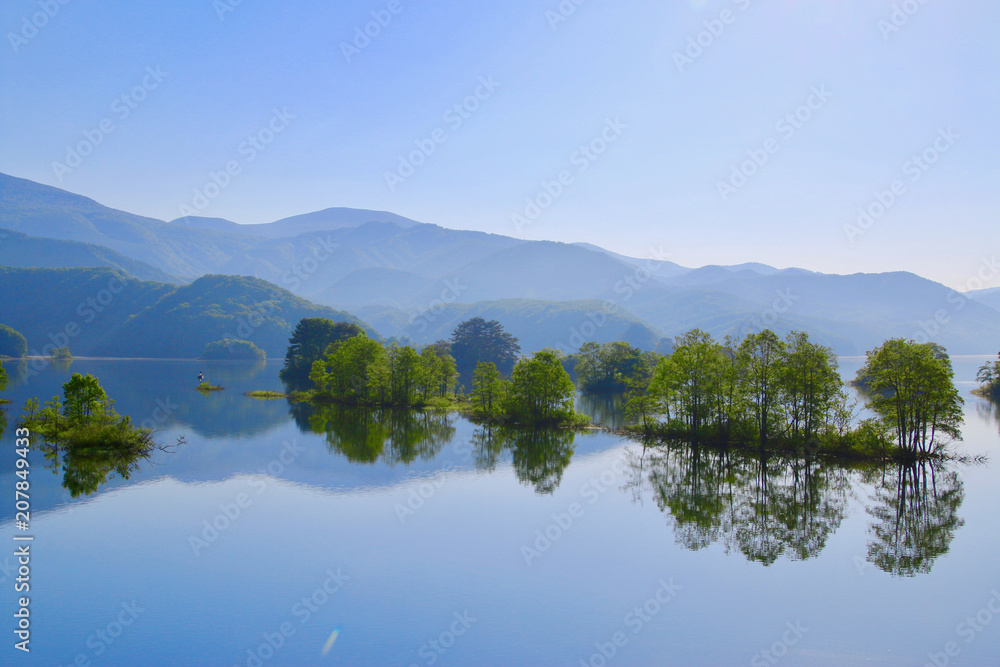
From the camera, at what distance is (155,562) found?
83.4 ft

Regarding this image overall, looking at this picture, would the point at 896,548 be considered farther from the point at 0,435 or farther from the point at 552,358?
the point at 0,435

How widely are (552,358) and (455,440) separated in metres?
14.3

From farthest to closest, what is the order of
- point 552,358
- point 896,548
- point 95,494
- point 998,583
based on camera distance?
point 552,358, point 95,494, point 896,548, point 998,583

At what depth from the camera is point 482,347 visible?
164 meters

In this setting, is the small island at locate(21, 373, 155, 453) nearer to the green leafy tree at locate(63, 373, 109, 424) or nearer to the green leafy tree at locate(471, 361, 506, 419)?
the green leafy tree at locate(63, 373, 109, 424)

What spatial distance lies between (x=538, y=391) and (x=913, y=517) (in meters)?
37.0

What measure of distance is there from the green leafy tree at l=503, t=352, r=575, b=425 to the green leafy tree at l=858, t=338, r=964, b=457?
28551mm

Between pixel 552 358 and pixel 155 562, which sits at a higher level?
pixel 552 358

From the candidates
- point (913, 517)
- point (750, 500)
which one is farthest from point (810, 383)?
point (750, 500)

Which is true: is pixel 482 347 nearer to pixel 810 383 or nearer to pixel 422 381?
pixel 422 381

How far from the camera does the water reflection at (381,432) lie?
49.7 meters

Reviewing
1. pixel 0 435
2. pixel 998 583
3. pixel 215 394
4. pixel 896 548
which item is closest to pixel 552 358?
pixel 896 548

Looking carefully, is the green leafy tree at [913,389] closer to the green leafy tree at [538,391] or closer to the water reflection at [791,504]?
the water reflection at [791,504]

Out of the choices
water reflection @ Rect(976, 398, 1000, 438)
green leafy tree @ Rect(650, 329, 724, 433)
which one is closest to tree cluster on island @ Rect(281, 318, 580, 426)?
green leafy tree @ Rect(650, 329, 724, 433)
